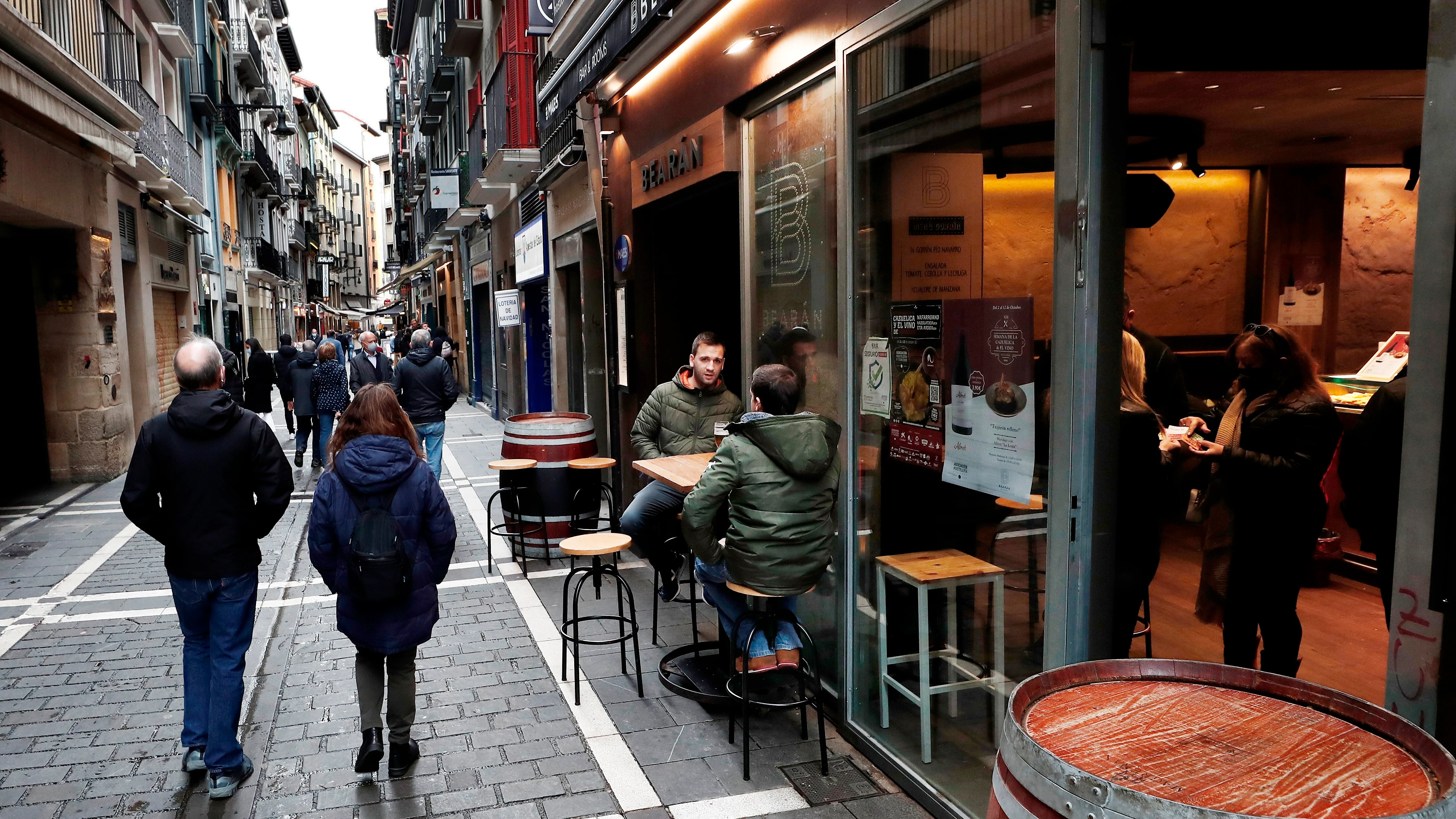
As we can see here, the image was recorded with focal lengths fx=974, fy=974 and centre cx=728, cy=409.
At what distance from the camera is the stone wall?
29.9 feet

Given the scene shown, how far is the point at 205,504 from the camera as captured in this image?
4117 millimetres

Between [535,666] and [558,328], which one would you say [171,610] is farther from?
[558,328]

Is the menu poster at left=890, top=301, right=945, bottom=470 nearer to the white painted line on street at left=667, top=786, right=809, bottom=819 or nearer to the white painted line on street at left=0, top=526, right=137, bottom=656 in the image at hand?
the white painted line on street at left=667, top=786, right=809, bottom=819

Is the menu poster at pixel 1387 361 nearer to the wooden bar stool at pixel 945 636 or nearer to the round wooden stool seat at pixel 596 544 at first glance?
the wooden bar stool at pixel 945 636

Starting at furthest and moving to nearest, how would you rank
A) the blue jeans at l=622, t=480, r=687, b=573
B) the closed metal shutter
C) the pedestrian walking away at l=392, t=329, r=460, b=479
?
the closed metal shutter
the pedestrian walking away at l=392, t=329, r=460, b=479
the blue jeans at l=622, t=480, r=687, b=573

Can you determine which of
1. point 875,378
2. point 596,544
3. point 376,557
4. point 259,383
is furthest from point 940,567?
point 259,383

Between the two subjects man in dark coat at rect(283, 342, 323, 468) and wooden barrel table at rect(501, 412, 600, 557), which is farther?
man in dark coat at rect(283, 342, 323, 468)

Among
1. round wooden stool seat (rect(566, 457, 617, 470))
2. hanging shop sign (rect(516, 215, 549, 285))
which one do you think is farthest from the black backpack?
hanging shop sign (rect(516, 215, 549, 285))

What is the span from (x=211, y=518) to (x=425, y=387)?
20.1ft

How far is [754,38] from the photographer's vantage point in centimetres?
554

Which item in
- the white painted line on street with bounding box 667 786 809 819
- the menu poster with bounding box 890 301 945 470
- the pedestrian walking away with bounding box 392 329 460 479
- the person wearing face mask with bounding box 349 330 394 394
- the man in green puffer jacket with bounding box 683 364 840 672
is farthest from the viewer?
the person wearing face mask with bounding box 349 330 394 394

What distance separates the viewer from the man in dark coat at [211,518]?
13.4ft

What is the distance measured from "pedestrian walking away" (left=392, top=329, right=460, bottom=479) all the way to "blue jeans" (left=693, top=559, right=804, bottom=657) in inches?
231

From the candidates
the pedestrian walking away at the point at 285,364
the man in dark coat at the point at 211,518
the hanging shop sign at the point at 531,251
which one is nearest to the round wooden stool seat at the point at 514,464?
the man in dark coat at the point at 211,518
